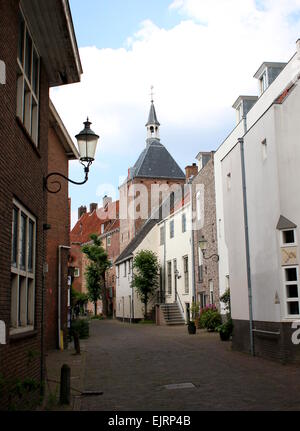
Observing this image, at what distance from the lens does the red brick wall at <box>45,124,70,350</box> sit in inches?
709

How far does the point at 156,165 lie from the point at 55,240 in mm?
40689

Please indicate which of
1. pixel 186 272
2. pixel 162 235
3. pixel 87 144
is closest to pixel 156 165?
pixel 162 235

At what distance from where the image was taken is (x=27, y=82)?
27.5 feet

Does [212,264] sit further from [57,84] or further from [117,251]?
[117,251]

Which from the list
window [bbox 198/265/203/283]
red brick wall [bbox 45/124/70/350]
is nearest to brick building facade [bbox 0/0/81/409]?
red brick wall [bbox 45/124/70/350]

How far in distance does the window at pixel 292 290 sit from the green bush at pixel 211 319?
39.8ft

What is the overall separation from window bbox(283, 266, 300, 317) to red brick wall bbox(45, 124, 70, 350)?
8366 mm

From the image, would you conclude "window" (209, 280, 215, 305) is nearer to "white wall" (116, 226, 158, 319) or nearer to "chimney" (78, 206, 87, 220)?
"white wall" (116, 226, 158, 319)

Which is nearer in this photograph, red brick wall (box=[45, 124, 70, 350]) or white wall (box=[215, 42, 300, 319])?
white wall (box=[215, 42, 300, 319])

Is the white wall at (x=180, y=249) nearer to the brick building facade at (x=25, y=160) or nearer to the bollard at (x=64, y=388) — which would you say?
the brick building facade at (x=25, y=160)

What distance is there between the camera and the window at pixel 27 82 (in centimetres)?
798

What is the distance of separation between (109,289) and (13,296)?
1863 inches

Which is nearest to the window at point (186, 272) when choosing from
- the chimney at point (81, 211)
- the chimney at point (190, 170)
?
the chimney at point (190, 170)

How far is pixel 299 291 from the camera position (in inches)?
505
